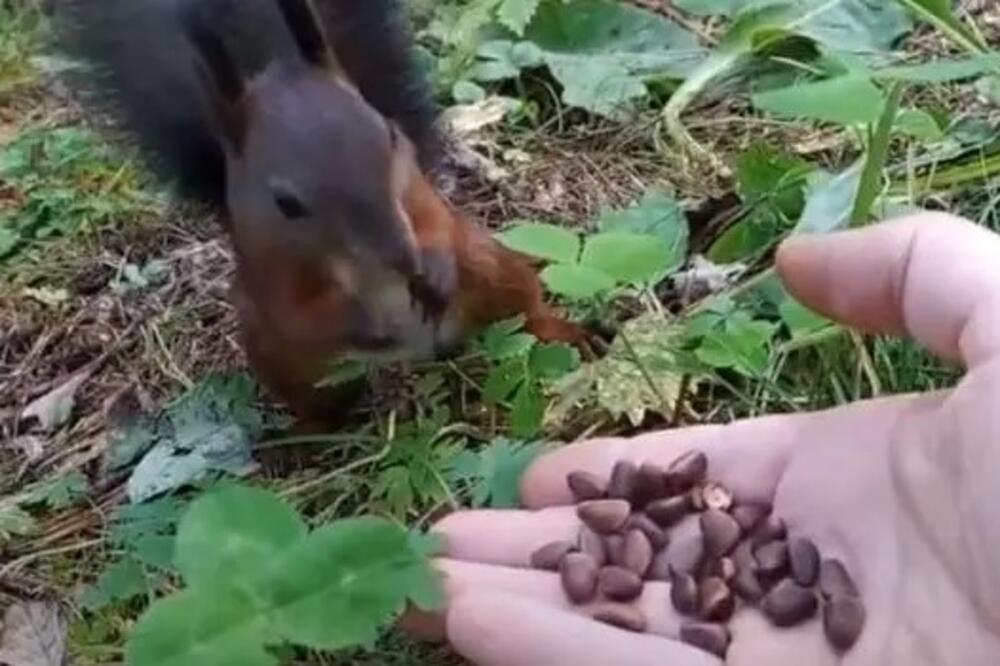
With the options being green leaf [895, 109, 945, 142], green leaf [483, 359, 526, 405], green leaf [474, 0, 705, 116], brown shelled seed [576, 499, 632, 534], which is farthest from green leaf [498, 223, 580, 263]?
green leaf [474, 0, 705, 116]

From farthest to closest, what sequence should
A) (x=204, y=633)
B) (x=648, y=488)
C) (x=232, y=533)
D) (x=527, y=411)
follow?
1. (x=527, y=411)
2. (x=648, y=488)
3. (x=232, y=533)
4. (x=204, y=633)

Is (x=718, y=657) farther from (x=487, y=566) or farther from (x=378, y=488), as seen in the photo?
(x=378, y=488)

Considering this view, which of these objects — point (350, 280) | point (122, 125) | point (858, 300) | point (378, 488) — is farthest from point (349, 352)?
point (858, 300)

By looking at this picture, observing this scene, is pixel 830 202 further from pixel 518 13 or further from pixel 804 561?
pixel 518 13

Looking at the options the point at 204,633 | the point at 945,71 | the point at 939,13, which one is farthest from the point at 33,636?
the point at 939,13

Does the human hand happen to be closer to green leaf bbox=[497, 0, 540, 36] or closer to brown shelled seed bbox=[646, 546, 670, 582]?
brown shelled seed bbox=[646, 546, 670, 582]

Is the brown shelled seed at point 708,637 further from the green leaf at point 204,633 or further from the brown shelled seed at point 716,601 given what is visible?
the green leaf at point 204,633

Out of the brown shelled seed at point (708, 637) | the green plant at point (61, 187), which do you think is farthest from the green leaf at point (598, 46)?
the brown shelled seed at point (708, 637)

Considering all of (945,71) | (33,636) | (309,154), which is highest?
(945,71)
